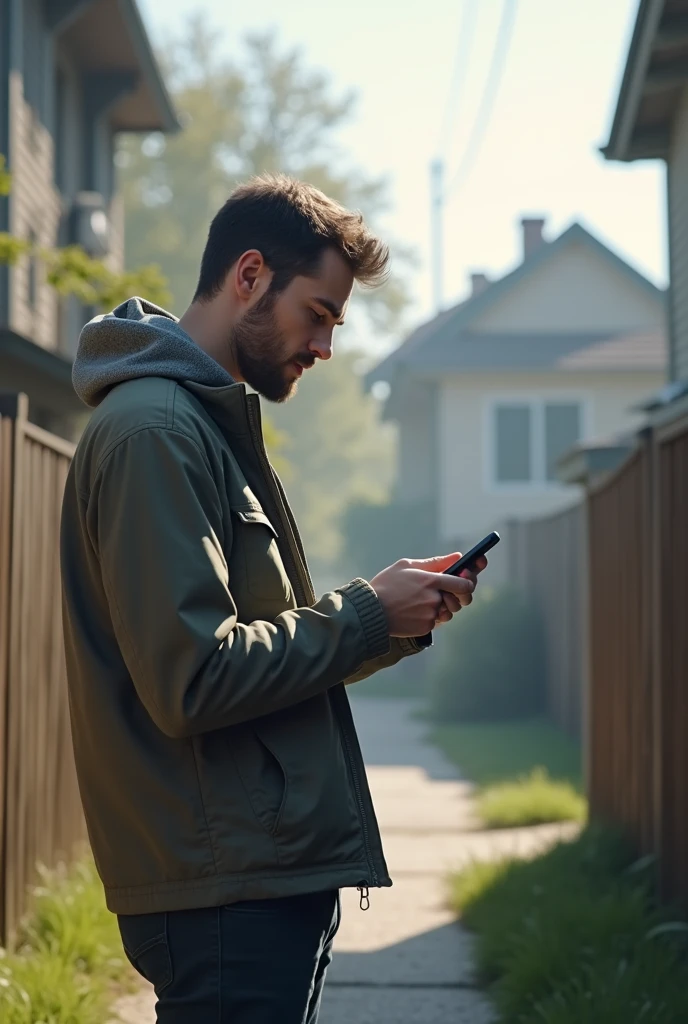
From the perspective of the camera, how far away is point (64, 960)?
5129 millimetres

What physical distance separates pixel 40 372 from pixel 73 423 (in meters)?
4.26

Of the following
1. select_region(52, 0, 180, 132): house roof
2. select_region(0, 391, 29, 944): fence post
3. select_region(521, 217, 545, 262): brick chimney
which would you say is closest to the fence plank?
select_region(0, 391, 29, 944): fence post

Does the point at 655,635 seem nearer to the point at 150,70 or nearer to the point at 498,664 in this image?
the point at 498,664

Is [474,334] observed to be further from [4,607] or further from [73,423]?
[4,607]

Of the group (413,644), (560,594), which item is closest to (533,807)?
(560,594)

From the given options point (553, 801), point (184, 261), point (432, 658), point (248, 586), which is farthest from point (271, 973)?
point (184, 261)

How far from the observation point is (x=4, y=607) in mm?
5195

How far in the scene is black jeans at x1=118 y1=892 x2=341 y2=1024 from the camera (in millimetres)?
2230

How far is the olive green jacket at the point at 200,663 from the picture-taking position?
2.14m

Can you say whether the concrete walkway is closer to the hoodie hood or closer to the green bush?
the hoodie hood

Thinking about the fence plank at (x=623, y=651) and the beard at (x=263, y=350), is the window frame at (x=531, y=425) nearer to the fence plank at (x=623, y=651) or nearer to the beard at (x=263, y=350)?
the fence plank at (x=623, y=651)

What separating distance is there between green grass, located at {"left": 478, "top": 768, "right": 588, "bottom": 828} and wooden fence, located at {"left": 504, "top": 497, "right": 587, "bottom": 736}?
3.26 m

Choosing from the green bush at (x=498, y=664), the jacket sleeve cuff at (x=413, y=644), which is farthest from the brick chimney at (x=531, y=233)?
the jacket sleeve cuff at (x=413, y=644)

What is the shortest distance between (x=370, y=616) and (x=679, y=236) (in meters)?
10.4
